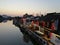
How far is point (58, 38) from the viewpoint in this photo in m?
12.8

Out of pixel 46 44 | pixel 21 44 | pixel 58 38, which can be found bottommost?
pixel 21 44

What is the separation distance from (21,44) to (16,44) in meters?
0.73

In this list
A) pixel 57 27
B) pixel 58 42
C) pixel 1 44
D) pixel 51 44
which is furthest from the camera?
pixel 57 27

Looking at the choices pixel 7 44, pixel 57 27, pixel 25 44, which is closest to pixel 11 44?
pixel 7 44

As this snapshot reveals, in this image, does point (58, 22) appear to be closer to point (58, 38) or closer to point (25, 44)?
point (25, 44)

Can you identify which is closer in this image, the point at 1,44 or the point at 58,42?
the point at 58,42

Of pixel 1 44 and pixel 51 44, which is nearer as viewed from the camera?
pixel 51 44

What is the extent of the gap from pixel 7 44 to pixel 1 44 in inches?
25.9

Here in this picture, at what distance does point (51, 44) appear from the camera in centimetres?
1377

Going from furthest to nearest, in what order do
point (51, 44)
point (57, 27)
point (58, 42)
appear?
1. point (57, 27)
2. point (51, 44)
3. point (58, 42)

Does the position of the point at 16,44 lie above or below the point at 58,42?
below

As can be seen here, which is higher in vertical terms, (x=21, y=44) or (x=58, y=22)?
(x=58, y=22)

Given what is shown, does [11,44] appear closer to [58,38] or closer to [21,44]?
[21,44]

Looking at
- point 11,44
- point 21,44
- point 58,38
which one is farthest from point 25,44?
point 58,38
